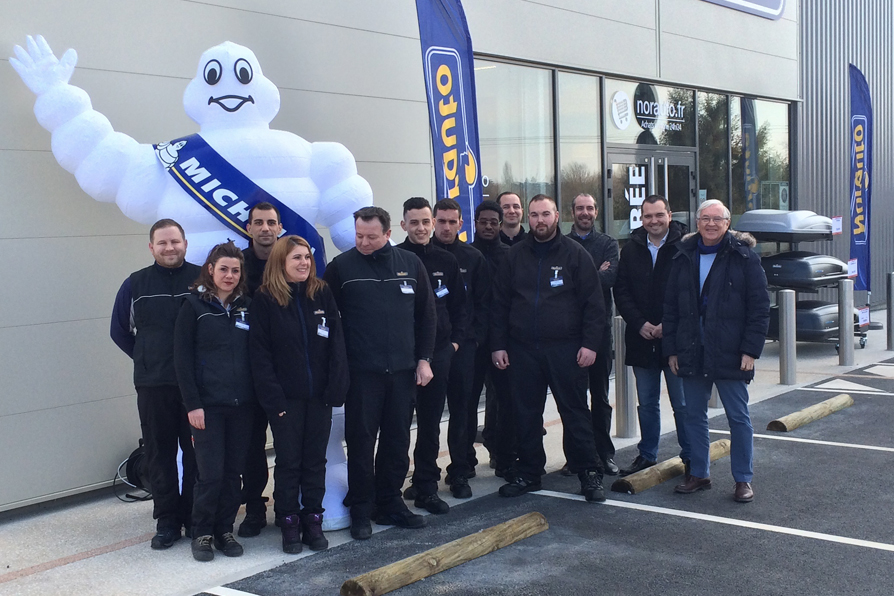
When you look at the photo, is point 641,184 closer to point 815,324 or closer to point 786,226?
point 786,226

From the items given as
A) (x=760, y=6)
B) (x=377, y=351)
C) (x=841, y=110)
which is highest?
(x=760, y=6)

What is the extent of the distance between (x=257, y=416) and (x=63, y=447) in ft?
5.92

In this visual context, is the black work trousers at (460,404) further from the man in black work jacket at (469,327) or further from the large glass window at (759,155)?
the large glass window at (759,155)

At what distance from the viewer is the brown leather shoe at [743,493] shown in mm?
Result: 5625

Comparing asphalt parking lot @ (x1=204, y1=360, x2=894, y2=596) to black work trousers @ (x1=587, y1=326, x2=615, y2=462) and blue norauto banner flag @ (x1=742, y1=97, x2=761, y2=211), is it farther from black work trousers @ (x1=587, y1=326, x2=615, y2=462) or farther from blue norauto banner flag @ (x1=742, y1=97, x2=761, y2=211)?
blue norauto banner flag @ (x1=742, y1=97, x2=761, y2=211)

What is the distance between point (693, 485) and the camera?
5883 millimetres

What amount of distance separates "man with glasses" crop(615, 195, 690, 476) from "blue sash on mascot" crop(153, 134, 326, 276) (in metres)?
2.53

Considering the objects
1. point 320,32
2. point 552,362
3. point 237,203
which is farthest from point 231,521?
point 320,32

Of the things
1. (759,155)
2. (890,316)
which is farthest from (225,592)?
(759,155)

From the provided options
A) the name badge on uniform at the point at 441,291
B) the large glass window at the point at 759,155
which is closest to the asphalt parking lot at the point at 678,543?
the name badge on uniform at the point at 441,291

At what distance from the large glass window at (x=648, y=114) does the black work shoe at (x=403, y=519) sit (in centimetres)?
688

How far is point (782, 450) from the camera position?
6.98 m

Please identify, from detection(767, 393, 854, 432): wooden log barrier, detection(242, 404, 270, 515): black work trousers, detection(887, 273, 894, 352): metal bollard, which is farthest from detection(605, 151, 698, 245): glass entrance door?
detection(242, 404, 270, 515): black work trousers

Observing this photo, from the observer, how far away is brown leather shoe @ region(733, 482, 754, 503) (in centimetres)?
562
